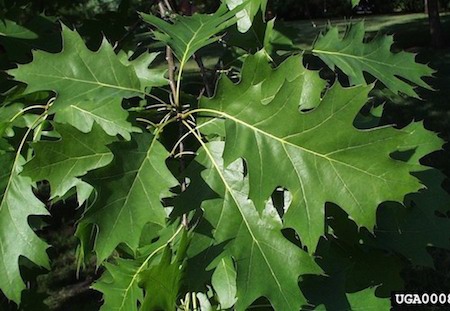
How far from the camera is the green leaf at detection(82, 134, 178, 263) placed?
1086 millimetres

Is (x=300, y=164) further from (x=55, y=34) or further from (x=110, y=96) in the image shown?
(x=55, y=34)

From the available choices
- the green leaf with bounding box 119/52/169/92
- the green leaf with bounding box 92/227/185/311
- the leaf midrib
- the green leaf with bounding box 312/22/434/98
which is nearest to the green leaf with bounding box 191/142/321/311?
the leaf midrib

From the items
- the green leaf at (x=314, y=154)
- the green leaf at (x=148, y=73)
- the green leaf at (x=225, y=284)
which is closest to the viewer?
the green leaf at (x=314, y=154)

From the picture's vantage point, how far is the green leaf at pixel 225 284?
1.29m

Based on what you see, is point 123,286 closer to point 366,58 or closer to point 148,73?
point 148,73

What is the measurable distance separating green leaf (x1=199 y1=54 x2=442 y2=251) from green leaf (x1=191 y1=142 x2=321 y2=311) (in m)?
0.07

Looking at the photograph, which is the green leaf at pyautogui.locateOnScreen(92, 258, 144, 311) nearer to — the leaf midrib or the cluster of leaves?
the cluster of leaves

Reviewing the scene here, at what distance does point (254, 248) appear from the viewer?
114 cm

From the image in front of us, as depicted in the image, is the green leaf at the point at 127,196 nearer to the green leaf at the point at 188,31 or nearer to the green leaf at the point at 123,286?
the green leaf at the point at 123,286

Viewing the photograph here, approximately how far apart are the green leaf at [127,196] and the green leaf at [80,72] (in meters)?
0.22

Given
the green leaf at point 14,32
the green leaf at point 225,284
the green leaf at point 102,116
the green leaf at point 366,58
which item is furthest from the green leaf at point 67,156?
the green leaf at point 14,32

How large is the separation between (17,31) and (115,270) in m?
0.94

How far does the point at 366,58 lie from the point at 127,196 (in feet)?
2.35

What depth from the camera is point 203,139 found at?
1.32 m
